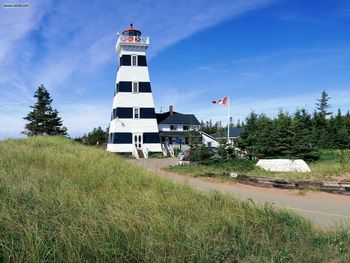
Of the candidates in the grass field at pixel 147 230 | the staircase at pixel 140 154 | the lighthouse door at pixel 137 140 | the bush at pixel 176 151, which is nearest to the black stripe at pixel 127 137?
the lighthouse door at pixel 137 140

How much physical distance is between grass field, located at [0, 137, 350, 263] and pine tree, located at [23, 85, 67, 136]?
172ft

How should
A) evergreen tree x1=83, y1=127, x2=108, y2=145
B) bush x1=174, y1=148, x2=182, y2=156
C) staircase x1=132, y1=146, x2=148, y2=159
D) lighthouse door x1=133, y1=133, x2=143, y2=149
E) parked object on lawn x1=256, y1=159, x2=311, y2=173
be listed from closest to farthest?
parked object on lawn x1=256, y1=159, x2=311, y2=173 → staircase x1=132, y1=146, x2=148, y2=159 → lighthouse door x1=133, y1=133, x2=143, y2=149 → bush x1=174, y1=148, x2=182, y2=156 → evergreen tree x1=83, y1=127, x2=108, y2=145

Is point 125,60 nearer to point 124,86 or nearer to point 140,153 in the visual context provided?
point 124,86

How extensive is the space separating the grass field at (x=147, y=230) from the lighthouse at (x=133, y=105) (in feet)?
112

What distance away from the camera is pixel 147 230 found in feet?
16.6

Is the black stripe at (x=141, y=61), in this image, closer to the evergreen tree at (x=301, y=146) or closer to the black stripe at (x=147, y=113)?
the black stripe at (x=147, y=113)

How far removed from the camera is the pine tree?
5622 centimetres

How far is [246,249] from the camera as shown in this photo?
15.7 feet

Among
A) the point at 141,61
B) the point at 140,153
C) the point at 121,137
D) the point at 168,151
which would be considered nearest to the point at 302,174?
the point at 140,153

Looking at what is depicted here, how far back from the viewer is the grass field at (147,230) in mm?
4375

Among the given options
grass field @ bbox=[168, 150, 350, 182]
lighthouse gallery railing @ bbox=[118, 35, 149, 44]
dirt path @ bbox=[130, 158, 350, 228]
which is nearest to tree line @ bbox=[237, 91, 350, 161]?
grass field @ bbox=[168, 150, 350, 182]

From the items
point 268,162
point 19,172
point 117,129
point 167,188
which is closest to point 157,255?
point 167,188

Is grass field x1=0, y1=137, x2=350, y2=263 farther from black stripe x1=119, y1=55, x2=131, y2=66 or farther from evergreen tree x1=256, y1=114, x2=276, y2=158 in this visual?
black stripe x1=119, y1=55, x2=131, y2=66

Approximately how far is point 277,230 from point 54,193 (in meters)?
4.39
